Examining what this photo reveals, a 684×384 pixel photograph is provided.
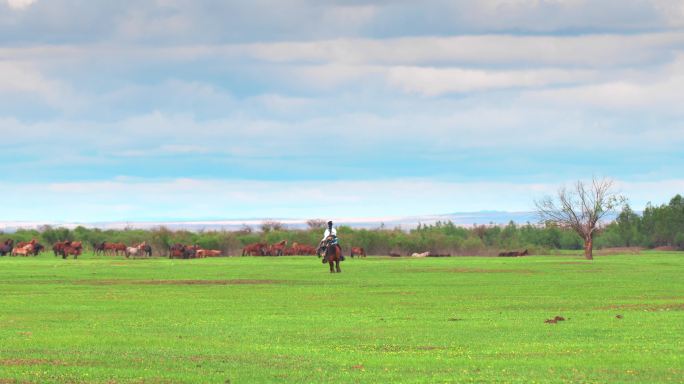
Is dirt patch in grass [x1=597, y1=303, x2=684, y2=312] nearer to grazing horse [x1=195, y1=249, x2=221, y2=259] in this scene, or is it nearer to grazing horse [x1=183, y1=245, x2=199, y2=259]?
grazing horse [x1=183, y1=245, x2=199, y2=259]

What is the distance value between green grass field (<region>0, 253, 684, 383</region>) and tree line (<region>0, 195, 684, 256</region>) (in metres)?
68.2

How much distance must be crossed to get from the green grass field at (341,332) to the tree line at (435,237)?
68.2 metres

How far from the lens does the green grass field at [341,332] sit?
63.9 feet


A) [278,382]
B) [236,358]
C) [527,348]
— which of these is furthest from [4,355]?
[527,348]

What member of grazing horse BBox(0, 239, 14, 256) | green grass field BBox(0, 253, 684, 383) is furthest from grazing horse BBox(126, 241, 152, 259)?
green grass field BBox(0, 253, 684, 383)

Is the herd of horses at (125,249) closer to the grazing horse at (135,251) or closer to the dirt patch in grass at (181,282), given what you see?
the grazing horse at (135,251)

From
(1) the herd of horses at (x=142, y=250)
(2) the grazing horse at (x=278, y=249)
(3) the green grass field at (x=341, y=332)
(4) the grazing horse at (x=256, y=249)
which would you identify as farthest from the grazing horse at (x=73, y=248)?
(3) the green grass field at (x=341, y=332)

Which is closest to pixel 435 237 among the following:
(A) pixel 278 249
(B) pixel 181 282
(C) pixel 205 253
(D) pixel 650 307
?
(A) pixel 278 249

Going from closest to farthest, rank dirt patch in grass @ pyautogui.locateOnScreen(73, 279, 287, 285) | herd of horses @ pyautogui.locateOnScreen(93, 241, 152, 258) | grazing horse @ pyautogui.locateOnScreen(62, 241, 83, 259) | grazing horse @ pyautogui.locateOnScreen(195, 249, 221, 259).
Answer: dirt patch in grass @ pyautogui.locateOnScreen(73, 279, 287, 285) → grazing horse @ pyautogui.locateOnScreen(62, 241, 83, 259) → herd of horses @ pyautogui.locateOnScreen(93, 241, 152, 258) → grazing horse @ pyautogui.locateOnScreen(195, 249, 221, 259)

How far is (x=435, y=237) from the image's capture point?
412 feet

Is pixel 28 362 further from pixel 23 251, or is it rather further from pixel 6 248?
pixel 6 248

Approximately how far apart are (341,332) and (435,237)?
9983 centimetres

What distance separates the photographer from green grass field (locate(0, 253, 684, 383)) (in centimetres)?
1947

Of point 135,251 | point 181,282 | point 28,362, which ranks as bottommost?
point 28,362
